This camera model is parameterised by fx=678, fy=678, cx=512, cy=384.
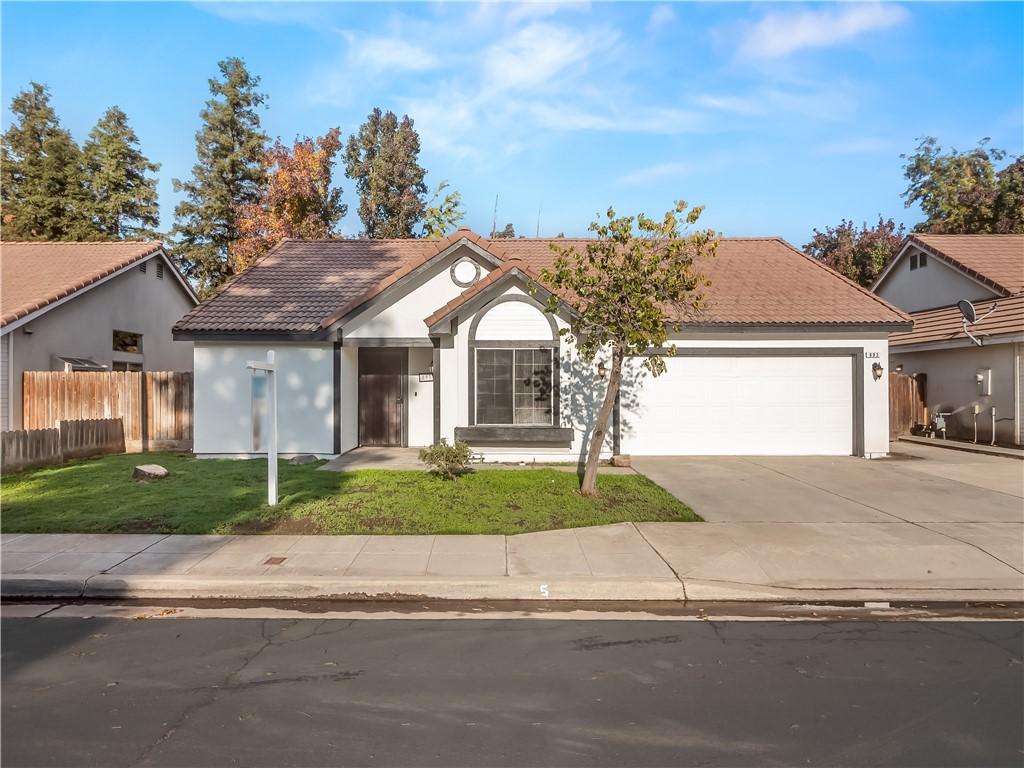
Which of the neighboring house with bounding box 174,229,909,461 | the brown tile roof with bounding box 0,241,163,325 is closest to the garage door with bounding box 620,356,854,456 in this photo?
the neighboring house with bounding box 174,229,909,461

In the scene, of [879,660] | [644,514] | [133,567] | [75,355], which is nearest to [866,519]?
[644,514]

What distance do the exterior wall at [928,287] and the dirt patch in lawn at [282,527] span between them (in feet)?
61.5

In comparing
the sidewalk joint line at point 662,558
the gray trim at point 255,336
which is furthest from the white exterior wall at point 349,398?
the sidewalk joint line at point 662,558

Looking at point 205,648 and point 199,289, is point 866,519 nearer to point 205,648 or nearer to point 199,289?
point 205,648

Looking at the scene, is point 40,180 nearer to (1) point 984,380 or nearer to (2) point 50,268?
(2) point 50,268

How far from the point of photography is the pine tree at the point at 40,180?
30.3 meters

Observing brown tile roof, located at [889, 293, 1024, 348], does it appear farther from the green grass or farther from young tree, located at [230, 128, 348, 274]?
young tree, located at [230, 128, 348, 274]

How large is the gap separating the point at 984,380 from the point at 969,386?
79 cm

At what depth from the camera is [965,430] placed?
18.4 m

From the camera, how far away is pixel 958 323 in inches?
747

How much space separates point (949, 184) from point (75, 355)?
38.2 m

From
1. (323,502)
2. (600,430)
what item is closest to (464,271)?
(600,430)

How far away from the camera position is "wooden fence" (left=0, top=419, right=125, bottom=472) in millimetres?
11930

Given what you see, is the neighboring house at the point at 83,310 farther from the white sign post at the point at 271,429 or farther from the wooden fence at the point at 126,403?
the white sign post at the point at 271,429
